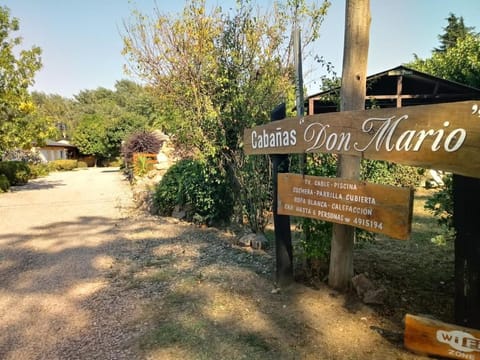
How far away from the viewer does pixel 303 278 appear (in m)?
3.78

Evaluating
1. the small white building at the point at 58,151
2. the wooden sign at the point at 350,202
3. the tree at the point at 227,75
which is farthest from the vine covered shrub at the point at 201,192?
the small white building at the point at 58,151

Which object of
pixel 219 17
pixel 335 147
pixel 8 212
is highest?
pixel 219 17

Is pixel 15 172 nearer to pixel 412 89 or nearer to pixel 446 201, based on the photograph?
pixel 412 89

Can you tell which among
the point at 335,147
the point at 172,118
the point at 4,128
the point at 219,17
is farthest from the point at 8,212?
the point at 335,147

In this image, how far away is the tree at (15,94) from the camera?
41.2 ft

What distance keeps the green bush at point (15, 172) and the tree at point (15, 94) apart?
485cm

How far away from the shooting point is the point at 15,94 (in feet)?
41.9

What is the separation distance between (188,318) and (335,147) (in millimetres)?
2036

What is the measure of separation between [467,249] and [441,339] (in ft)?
2.15

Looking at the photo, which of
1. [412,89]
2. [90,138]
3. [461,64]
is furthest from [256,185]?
[90,138]

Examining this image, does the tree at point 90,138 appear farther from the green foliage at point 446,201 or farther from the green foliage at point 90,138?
the green foliage at point 446,201

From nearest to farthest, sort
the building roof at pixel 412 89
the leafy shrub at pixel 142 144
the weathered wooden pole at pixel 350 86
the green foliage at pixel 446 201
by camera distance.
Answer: the green foliage at pixel 446 201 < the weathered wooden pole at pixel 350 86 < the building roof at pixel 412 89 < the leafy shrub at pixel 142 144

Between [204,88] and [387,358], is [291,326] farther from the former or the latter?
[204,88]

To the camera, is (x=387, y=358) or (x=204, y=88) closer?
(x=387, y=358)
